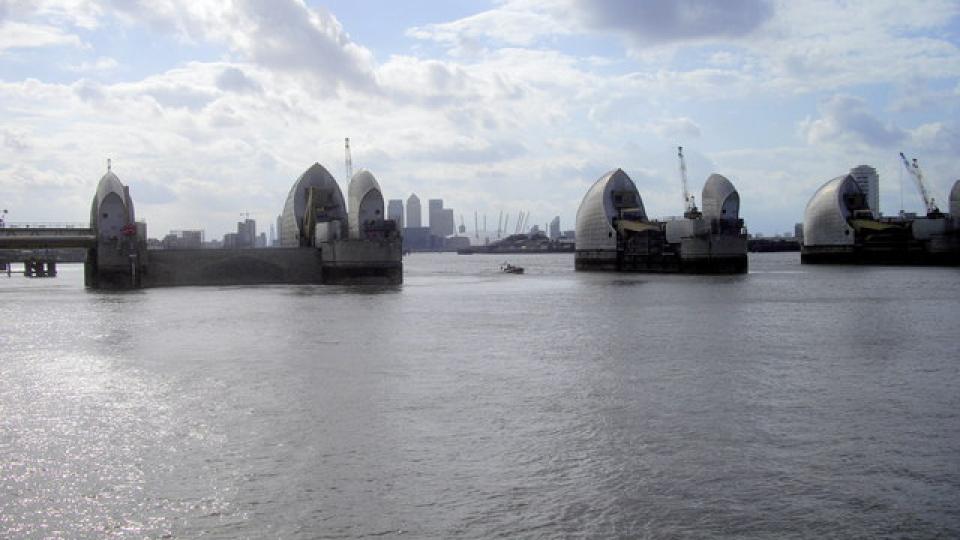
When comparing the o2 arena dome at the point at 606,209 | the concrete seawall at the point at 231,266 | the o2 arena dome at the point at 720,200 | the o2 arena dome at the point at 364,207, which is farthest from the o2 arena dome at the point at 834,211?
the concrete seawall at the point at 231,266

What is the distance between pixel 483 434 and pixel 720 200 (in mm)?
97284

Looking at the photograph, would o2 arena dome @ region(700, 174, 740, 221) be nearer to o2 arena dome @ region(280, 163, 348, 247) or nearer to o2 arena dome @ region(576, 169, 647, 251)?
o2 arena dome @ region(576, 169, 647, 251)

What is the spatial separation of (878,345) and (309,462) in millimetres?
21136

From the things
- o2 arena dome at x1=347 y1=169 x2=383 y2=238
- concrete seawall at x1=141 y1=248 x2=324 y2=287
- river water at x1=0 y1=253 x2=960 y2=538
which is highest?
o2 arena dome at x1=347 y1=169 x2=383 y2=238

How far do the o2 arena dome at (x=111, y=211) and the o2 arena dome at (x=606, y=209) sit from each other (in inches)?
2179

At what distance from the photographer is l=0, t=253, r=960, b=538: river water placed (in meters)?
10.6

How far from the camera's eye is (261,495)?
1142 cm

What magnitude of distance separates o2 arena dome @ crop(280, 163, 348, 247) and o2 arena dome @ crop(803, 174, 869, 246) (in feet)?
211

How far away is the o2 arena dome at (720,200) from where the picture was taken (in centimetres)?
10688

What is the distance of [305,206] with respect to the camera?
300ft

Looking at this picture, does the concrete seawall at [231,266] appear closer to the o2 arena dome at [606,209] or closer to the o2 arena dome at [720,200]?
the o2 arena dome at [606,209]

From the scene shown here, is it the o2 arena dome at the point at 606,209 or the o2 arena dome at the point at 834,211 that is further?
the o2 arena dome at the point at 834,211

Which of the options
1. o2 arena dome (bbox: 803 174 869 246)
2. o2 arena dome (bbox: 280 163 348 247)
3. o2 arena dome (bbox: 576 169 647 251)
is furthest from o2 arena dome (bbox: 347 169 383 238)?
o2 arena dome (bbox: 803 174 869 246)

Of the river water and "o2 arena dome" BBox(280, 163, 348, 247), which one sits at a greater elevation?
"o2 arena dome" BBox(280, 163, 348, 247)
